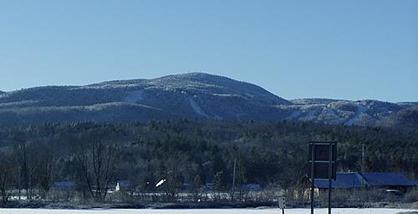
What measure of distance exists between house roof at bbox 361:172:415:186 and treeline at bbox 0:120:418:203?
678cm

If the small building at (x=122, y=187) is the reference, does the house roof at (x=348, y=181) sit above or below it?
above

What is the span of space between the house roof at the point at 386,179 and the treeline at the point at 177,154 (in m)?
6.78

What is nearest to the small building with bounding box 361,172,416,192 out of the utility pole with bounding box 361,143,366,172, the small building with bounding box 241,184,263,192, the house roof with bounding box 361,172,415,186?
A: the house roof with bounding box 361,172,415,186

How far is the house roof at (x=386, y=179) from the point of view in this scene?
276ft

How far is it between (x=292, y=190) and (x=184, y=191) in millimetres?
11011

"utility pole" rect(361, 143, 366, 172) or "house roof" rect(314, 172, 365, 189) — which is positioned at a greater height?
"utility pole" rect(361, 143, 366, 172)

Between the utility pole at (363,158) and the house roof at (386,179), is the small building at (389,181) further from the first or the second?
the utility pole at (363,158)

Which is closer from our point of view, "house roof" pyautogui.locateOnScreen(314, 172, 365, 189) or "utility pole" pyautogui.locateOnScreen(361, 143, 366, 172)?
"house roof" pyautogui.locateOnScreen(314, 172, 365, 189)

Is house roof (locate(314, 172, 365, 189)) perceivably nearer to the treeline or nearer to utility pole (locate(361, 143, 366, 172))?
the treeline

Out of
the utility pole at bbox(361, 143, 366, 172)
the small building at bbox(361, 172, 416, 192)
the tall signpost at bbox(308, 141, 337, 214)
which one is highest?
the tall signpost at bbox(308, 141, 337, 214)

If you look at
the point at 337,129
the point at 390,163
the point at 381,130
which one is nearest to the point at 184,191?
the point at 390,163

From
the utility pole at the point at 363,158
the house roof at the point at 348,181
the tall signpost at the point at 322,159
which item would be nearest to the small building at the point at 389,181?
the house roof at the point at 348,181

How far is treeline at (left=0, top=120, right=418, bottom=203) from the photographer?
82.5m

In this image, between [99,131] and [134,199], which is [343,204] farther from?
[99,131]
